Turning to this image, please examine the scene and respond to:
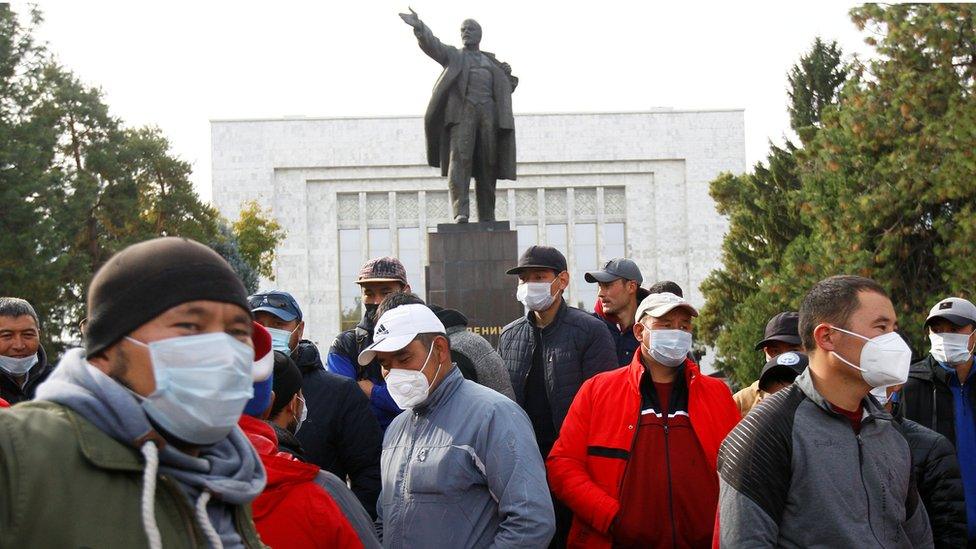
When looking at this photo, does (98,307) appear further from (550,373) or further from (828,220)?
(828,220)

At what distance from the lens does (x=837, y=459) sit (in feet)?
11.9

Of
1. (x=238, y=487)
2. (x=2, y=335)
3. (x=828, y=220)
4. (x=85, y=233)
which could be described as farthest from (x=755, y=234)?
(x=238, y=487)

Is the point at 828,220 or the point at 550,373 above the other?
the point at 828,220

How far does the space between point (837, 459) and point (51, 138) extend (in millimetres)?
30379

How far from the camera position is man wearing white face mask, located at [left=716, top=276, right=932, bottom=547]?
11.8 ft

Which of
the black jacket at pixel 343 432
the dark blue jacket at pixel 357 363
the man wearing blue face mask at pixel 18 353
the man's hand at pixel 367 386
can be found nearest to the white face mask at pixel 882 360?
the black jacket at pixel 343 432

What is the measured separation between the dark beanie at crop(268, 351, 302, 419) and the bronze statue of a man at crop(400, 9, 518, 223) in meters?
9.80

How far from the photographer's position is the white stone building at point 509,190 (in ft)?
177

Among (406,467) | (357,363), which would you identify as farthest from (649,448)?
(357,363)

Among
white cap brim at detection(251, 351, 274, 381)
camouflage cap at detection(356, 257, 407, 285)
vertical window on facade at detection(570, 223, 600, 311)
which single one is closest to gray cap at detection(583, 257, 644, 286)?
camouflage cap at detection(356, 257, 407, 285)

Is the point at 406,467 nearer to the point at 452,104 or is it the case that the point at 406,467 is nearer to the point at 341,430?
the point at 341,430

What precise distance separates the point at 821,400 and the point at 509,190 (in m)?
51.3

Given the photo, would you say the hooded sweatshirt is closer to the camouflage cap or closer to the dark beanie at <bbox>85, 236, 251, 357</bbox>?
the dark beanie at <bbox>85, 236, 251, 357</bbox>

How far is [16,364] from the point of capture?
22.1ft
